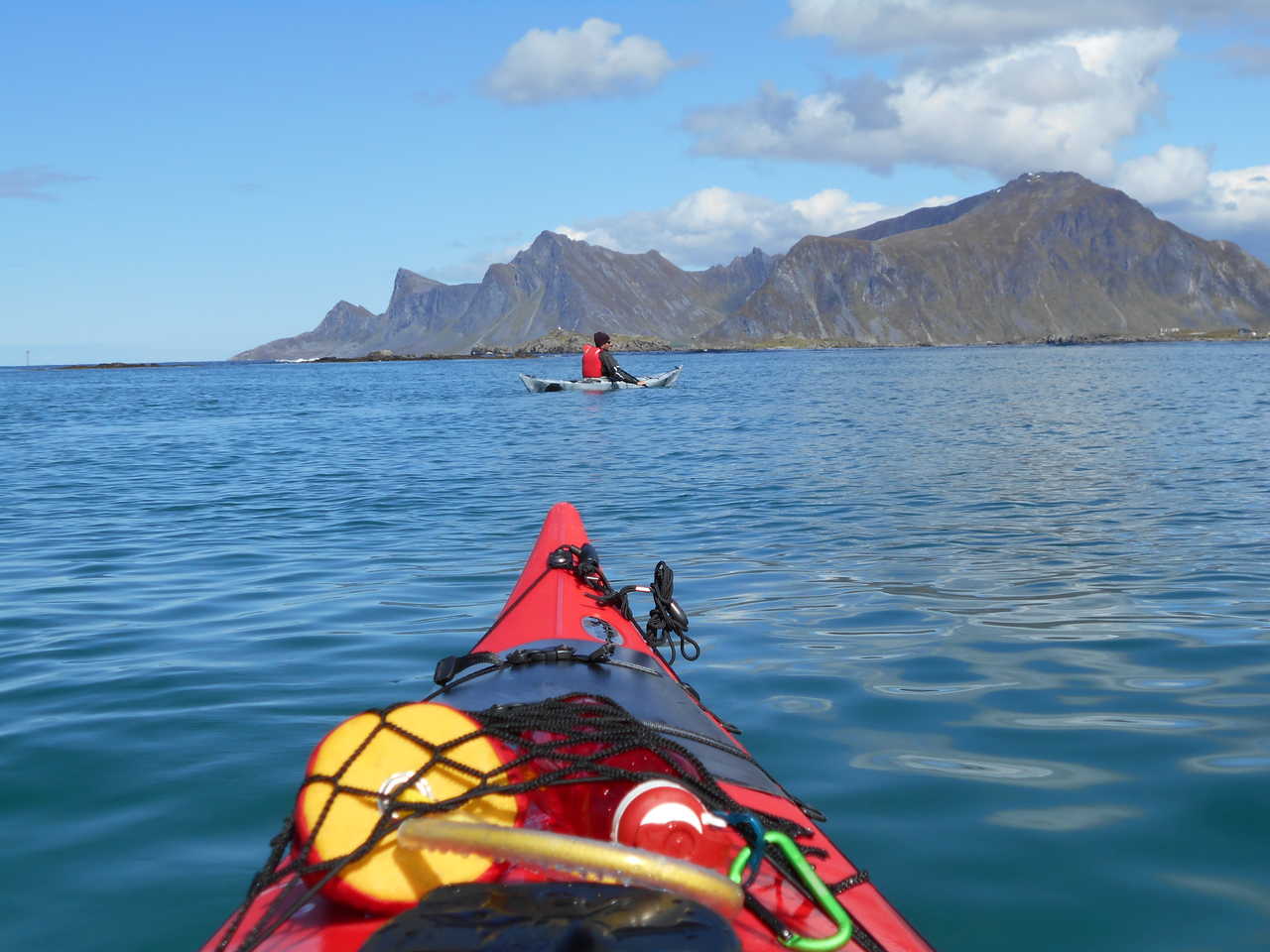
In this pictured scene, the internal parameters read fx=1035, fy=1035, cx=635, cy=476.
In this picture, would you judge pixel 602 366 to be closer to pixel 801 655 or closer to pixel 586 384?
pixel 586 384

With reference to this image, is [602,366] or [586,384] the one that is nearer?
[602,366]

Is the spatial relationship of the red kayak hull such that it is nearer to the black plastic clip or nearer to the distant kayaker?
the black plastic clip

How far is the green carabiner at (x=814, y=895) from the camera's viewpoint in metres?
2.12

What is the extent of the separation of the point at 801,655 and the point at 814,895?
3.93 metres

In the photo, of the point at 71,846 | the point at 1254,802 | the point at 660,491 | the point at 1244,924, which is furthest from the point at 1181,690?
the point at 660,491

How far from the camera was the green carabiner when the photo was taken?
2.12 meters

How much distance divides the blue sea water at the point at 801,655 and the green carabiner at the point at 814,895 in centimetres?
120

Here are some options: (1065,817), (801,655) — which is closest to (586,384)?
(801,655)

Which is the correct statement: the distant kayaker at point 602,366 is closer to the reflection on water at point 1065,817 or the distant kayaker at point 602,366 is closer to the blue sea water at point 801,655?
the blue sea water at point 801,655

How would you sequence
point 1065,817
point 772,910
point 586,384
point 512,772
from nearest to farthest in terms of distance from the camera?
point 772,910 → point 512,772 → point 1065,817 → point 586,384

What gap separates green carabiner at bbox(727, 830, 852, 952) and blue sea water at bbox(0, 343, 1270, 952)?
1.20 m

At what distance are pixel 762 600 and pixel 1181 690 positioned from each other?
291cm

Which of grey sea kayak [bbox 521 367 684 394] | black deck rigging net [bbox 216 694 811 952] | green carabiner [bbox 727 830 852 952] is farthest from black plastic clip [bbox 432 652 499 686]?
grey sea kayak [bbox 521 367 684 394]

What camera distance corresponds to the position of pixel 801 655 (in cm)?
615
